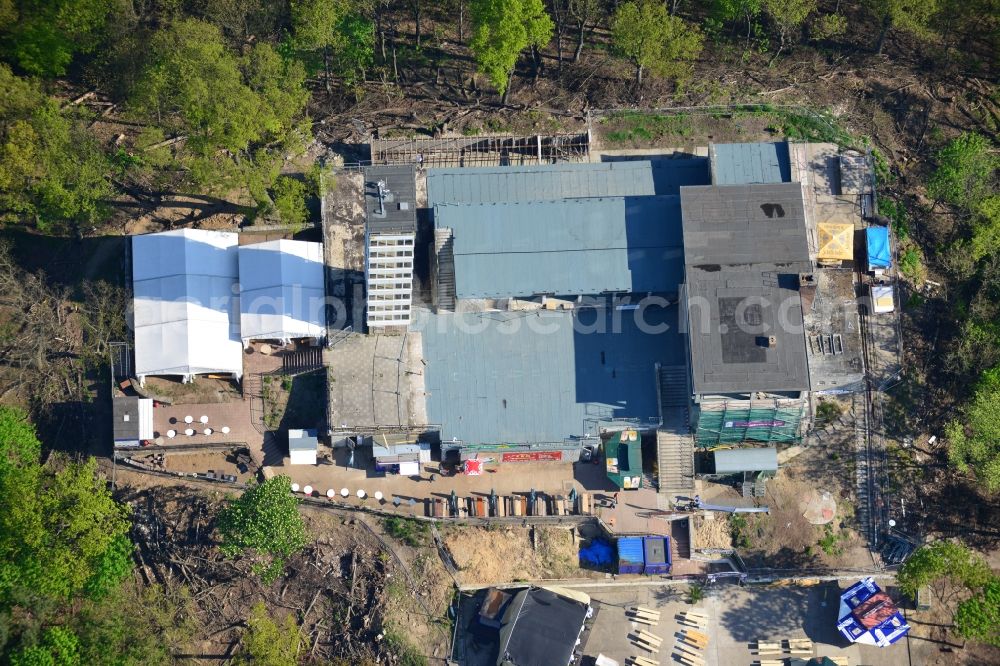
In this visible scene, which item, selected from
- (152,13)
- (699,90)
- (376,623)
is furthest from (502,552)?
(152,13)

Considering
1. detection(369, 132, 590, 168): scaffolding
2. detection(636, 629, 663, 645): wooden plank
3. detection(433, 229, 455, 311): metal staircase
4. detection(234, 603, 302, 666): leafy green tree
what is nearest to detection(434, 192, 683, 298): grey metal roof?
detection(433, 229, 455, 311): metal staircase

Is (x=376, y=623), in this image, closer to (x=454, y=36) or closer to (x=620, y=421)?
(x=620, y=421)

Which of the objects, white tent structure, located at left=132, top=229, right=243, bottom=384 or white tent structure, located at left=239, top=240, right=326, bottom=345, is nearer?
white tent structure, located at left=132, top=229, right=243, bottom=384

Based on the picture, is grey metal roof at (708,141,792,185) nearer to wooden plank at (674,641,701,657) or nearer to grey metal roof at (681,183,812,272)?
grey metal roof at (681,183,812,272)

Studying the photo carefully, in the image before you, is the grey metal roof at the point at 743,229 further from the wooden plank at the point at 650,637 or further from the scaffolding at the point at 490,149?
the wooden plank at the point at 650,637

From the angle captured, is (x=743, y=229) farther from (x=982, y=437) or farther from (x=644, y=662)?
(x=644, y=662)

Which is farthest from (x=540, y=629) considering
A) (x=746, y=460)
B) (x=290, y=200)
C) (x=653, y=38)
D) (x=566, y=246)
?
(x=653, y=38)

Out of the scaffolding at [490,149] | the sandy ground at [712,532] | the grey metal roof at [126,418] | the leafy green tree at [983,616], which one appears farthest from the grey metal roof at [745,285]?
the grey metal roof at [126,418]
